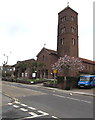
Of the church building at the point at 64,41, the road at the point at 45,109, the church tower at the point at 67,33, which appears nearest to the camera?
the road at the point at 45,109

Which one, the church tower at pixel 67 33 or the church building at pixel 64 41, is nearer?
the church tower at pixel 67 33

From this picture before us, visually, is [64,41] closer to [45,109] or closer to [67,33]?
[67,33]

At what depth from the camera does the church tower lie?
4444 centimetres

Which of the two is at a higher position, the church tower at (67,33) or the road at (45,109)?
the church tower at (67,33)

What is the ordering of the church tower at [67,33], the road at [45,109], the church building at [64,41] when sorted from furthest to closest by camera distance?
the church building at [64,41], the church tower at [67,33], the road at [45,109]

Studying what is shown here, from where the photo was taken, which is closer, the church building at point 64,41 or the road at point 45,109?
the road at point 45,109

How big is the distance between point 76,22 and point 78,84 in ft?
85.8

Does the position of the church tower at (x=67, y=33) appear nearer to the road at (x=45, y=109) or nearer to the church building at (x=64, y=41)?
the church building at (x=64, y=41)

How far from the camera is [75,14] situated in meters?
48.6

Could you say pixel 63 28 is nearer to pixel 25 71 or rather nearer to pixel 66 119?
pixel 25 71

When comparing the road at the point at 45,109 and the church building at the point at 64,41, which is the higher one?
the church building at the point at 64,41

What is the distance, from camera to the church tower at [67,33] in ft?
146

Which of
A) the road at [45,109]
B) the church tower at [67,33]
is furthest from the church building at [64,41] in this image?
the road at [45,109]

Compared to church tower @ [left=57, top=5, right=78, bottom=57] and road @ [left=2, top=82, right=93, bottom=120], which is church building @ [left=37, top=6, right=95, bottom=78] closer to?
church tower @ [left=57, top=5, right=78, bottom=57]
